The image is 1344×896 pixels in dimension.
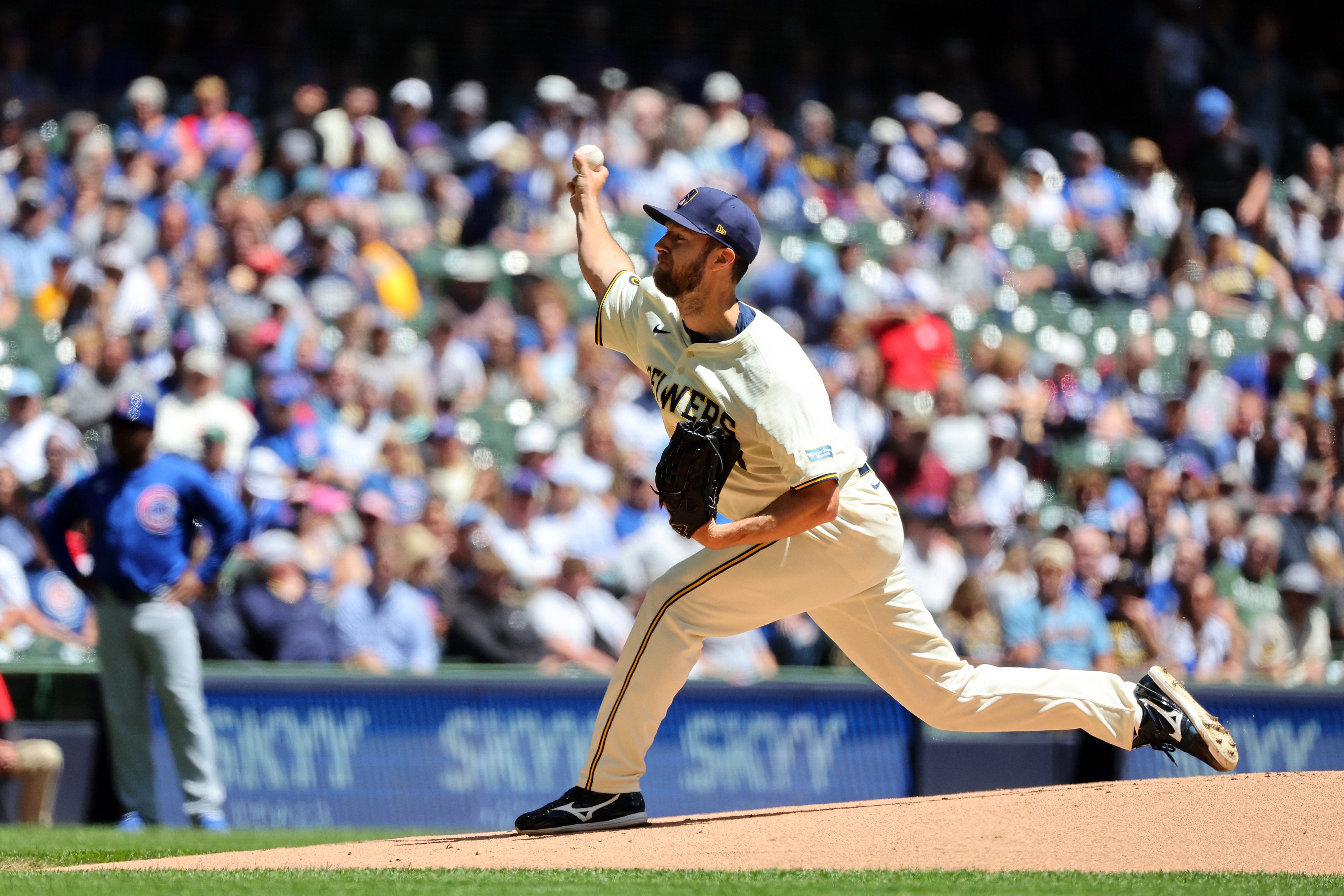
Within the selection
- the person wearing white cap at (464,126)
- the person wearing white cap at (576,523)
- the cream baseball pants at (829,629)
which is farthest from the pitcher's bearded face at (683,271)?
the person wearing white cap at (464,126)

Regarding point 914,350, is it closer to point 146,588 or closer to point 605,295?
point 146,588

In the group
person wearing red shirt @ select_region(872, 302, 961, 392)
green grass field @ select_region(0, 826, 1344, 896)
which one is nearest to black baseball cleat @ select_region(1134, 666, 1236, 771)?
green grass field @ select_region(0, 826, 1344, 896)

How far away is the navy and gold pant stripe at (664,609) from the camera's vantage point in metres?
5.22

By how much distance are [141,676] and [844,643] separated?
3.78 meters

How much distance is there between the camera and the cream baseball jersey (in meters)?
5.00

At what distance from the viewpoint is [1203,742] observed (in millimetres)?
5609

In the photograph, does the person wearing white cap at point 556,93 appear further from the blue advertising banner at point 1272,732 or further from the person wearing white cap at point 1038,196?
the blue advertising banner at point 1272,732

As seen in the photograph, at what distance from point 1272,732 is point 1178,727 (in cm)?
394

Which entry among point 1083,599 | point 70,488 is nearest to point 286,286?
point 70,488

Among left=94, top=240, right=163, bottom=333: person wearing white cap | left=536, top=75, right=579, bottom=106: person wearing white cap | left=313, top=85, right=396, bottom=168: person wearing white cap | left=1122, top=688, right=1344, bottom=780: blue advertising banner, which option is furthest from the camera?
left=536, top=75, right=579, bottom=106: person wearing white cap

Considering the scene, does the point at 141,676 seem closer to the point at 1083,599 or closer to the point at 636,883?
the point at 636,883

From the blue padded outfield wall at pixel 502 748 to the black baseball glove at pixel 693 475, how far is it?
3.52 meters

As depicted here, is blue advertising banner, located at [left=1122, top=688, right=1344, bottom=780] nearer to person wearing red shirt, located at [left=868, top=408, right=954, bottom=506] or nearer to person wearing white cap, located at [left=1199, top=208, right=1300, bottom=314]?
person wearing red shirt, located at [left=868, top=408, right=954, bottom=506]

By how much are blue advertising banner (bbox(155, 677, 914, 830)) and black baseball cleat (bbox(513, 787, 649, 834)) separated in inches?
111
